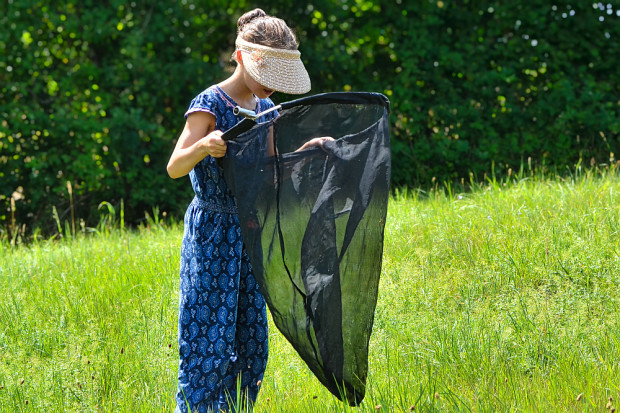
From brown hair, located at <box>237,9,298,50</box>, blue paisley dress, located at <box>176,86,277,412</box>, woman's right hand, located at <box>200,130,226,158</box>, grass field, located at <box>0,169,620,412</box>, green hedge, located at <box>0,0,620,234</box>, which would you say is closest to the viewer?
woman's right hand, located at <box>200,130,226,158</box>

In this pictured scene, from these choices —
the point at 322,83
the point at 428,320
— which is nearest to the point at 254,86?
the point at 428,320

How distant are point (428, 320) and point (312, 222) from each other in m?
1.40

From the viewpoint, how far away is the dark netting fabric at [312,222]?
2.40 metres

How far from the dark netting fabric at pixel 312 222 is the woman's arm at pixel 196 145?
0.21ft

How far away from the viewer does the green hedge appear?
7.25m

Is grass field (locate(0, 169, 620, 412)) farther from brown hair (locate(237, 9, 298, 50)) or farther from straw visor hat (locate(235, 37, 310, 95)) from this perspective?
brown hair (locate(237, 9, 298, 50))

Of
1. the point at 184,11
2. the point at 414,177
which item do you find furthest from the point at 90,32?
the point at 414,177

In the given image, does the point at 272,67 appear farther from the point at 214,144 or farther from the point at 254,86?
the point at 214,144

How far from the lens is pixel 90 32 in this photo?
281 inches

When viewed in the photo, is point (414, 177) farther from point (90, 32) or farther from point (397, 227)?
point (90, 32)

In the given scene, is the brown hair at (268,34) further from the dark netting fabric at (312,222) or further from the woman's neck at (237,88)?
the dark netting fabric at (312,222)

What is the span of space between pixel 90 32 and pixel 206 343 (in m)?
5.38

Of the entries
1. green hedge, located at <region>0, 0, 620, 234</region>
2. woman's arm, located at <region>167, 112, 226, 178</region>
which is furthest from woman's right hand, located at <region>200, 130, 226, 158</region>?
green hedge, located at <region>0, 0, 620, 234</region>

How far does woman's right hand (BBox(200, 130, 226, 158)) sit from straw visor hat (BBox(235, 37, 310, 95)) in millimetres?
256
